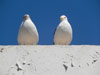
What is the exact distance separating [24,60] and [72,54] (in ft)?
4.25

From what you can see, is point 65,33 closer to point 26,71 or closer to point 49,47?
point 49,47

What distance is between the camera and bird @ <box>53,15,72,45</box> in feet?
21.7

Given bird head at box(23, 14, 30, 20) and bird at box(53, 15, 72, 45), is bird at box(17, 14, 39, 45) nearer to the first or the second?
bird head at box(23, 14, 30, 20)

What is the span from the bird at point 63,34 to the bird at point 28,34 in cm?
59

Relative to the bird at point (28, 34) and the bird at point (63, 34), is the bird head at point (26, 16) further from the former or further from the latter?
the bird at point (63, 34)

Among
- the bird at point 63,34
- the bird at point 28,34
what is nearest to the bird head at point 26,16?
the bird at point 28,34

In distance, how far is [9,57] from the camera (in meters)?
6.05

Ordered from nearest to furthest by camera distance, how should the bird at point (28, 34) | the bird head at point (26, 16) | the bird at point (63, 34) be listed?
the bird at point (28, 34), the bird at point (63, 34), the bird head at point (26, 16)

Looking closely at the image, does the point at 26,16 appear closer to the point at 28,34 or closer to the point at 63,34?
the point at 28,34

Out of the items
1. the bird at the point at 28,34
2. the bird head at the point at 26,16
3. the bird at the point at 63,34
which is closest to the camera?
the bird at the point at 28,34

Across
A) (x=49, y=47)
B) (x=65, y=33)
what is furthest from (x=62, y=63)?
(x=65, y=33)

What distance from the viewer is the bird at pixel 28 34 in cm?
650

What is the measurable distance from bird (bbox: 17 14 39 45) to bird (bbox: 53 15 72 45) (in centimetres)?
59

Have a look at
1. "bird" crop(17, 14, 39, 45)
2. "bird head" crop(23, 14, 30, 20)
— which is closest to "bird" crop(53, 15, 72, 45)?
"bird" crop(17, 14, 39, 45)
